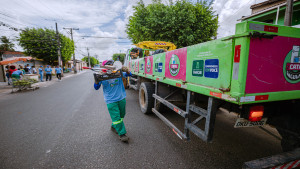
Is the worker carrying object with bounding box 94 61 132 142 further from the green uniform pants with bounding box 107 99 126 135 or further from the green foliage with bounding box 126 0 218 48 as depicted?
the green foliage with bounding box 126 0 218 48

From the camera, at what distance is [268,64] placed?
1.51m

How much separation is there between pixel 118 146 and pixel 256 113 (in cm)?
240

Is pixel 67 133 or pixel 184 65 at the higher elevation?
pixel 184 65

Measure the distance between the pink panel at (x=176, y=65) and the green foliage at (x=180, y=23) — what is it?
734 cm

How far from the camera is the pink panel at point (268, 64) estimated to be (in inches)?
56.4

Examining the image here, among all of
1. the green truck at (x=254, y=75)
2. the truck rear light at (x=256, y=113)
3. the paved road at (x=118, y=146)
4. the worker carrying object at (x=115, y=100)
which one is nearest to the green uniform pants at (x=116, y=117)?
the worker carrying object at (x=115, y=100)

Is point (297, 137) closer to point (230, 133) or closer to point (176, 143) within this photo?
point (230, 133)

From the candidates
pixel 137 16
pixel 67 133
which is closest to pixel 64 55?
pixel 137 16

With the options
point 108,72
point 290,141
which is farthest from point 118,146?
point 290,141

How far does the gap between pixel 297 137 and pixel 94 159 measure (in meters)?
2.97

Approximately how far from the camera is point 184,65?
239 centimetres

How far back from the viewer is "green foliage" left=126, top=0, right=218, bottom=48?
942 cm

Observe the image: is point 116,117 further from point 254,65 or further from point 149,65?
point 254,65

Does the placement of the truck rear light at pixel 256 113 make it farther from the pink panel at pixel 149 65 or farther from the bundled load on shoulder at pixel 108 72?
the pink panel at pixel 149 65
